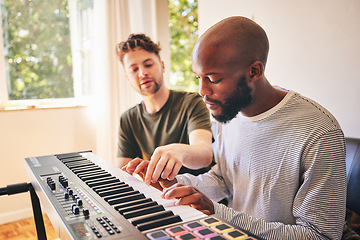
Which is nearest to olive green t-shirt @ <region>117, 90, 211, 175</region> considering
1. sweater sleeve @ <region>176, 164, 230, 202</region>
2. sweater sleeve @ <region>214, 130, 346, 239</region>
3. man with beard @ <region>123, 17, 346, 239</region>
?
sweater sleeve @ <region>176, 164, 230, 202</region>

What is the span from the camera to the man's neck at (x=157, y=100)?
82.4 inches

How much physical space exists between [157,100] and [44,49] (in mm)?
1944

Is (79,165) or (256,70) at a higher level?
(256,70)

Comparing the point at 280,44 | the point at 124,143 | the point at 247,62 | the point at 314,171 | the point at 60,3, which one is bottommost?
the point at 124,143

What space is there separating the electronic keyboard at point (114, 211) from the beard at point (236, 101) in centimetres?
37

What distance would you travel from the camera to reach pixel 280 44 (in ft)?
7.70

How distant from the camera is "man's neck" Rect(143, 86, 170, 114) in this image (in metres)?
2.09

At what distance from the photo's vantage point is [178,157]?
1.16m

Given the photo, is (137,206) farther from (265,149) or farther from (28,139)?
(28,139)

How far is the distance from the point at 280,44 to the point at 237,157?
4.40 ft

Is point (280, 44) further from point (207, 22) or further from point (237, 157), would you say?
point (237, 157)

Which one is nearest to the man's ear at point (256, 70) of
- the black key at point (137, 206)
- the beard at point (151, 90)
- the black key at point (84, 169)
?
the black key at point (137, 206)

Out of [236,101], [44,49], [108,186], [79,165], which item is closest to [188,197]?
[108,186]

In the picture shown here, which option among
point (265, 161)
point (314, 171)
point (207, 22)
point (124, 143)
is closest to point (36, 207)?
point (124, 143)
